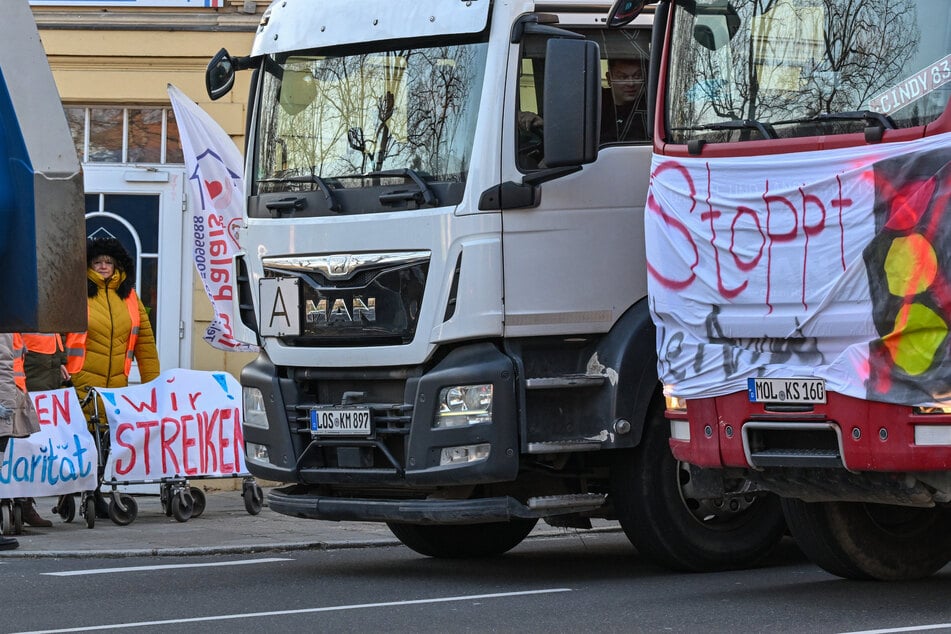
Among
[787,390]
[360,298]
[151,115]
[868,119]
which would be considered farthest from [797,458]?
[151,115]

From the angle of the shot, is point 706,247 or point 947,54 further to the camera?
point 706,247

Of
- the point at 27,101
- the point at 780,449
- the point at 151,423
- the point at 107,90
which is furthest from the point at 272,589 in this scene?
the point at 107,90

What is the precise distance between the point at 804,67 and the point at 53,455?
6.45 meters

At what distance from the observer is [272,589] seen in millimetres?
8750

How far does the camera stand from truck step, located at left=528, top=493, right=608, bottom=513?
8.52m

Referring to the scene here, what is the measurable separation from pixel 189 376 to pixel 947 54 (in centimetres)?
732

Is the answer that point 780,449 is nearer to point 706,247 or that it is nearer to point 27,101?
point 706,247

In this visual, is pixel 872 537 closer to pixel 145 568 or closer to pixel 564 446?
pixel 564 446

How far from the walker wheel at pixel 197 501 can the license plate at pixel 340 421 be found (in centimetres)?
389

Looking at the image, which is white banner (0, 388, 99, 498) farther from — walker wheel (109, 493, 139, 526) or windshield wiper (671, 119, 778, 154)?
windshield wiper (671, 119, 778, 154)

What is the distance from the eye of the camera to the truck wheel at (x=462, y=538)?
10.2 metres

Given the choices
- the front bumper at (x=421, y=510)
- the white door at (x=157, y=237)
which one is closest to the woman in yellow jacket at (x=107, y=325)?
the white door at (x=157, y=237)

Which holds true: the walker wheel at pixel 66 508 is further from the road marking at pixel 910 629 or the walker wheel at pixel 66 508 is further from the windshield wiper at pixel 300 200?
the road marking at pixel 910 629

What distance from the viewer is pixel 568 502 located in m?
8.62
